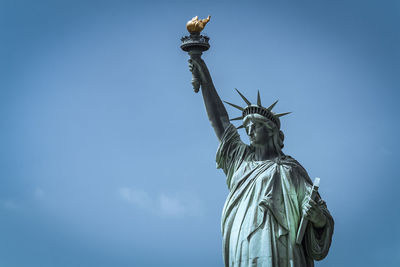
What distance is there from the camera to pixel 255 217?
20.5 meters

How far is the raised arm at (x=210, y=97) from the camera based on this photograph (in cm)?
2227

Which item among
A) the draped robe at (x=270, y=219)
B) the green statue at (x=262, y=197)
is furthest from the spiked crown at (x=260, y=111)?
the draped robe at (x=270, y=219)

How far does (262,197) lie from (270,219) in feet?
1.62

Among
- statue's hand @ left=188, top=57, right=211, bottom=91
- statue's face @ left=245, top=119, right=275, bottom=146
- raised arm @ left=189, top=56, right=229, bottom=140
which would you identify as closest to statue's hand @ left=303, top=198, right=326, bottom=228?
statue's face @ left=245, top=119, right=275, bottom=146

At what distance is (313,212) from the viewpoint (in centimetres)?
2031

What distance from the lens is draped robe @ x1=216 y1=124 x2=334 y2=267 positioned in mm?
20203

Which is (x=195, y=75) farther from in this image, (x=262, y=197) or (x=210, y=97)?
(x=262, y=197)

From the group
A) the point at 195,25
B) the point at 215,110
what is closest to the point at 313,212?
the point at 215,110

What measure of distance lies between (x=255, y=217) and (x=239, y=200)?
0.68 meters

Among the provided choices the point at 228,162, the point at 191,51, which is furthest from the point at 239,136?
the point at 191,51

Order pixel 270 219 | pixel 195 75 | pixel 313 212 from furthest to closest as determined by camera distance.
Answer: pixel 195 75 < pixel 270 219 < pixel 313 212

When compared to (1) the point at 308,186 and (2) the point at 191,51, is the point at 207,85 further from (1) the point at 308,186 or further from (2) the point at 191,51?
(1) the point at 308,186

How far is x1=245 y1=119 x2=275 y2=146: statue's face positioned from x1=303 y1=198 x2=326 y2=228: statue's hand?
1891mm

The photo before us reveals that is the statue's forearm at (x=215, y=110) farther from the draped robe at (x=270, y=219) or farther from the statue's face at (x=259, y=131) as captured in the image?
the draped robe at (x=270, y=219)
